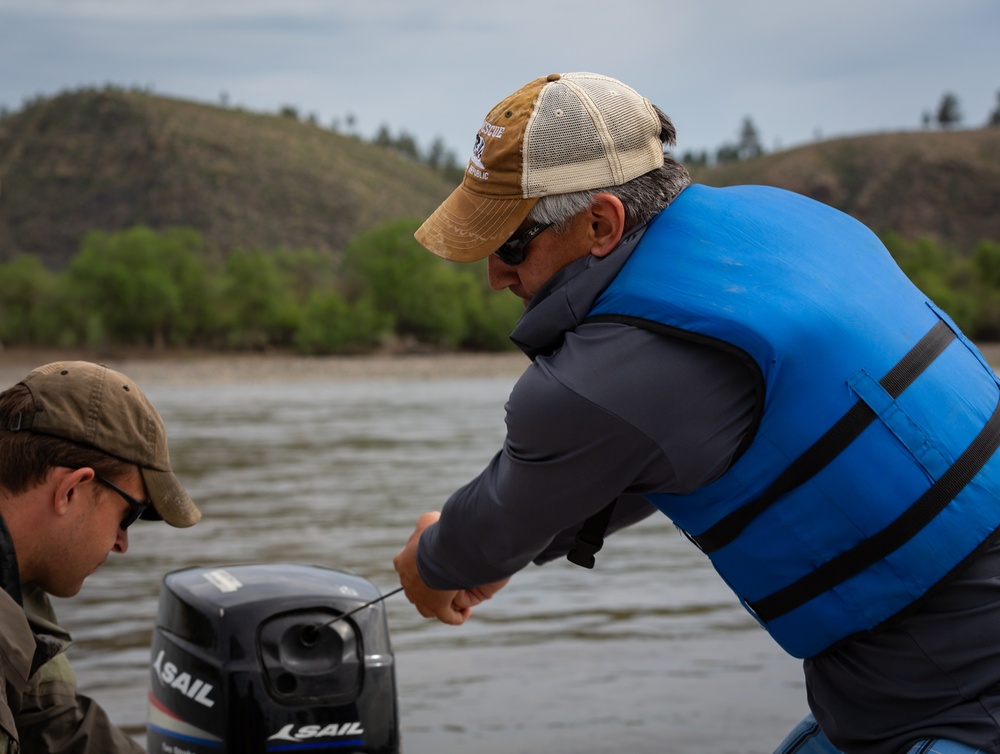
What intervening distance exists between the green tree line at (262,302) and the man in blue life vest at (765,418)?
59.0 meters

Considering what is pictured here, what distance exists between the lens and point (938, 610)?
6.27ft

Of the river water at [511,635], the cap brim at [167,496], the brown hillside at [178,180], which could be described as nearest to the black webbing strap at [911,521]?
the cap brim at [167,496]

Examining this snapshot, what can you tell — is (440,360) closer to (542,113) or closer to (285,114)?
(542,113)

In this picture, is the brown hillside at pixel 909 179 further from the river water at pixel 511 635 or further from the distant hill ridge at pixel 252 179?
the river water at pixel 511 635

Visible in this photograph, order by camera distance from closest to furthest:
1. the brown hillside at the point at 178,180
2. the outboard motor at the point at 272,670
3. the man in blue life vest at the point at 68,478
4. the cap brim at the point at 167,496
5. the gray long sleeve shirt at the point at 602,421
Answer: the gray long sleeve shirt at the point at 602,421 → the man in blue life vest at the point at 68,478 → the cap brim at the point at 167,496 → the outboard motor at the point at 272,670 → the brown hillside at the point at 178,180

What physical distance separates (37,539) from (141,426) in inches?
11.4

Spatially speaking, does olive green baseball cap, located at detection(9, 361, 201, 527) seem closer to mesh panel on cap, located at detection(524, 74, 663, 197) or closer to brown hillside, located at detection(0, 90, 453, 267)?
mesh panel on cap, located at detection(524, 74, 663, 197)

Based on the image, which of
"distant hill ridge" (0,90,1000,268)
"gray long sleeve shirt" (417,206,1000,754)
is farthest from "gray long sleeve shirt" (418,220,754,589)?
"distant hill ridge" (0,90,1000,268)

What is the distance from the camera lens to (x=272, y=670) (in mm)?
3273

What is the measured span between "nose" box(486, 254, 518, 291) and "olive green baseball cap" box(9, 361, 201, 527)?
744 mm

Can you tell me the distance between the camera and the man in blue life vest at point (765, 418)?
1859mm

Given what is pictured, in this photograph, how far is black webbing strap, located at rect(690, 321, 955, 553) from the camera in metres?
1.86

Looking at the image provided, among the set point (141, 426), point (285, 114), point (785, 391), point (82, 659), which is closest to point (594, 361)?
point (785, 391)

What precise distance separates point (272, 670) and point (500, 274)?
1555 millimetres
